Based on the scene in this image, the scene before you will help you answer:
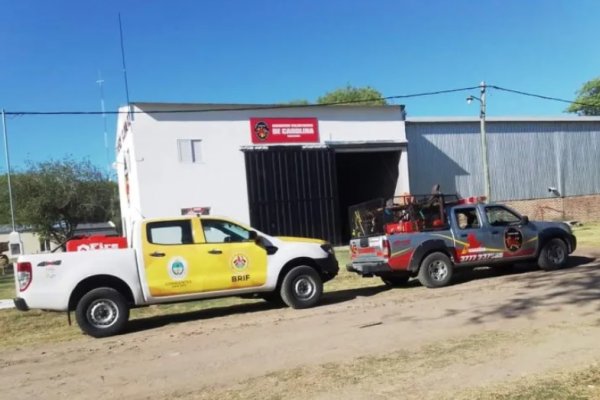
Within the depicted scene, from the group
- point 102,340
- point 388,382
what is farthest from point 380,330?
point 102,340

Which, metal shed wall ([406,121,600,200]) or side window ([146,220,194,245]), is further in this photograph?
metal shed wall ([406,121,600,200])

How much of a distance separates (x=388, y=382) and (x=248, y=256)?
5.35 m

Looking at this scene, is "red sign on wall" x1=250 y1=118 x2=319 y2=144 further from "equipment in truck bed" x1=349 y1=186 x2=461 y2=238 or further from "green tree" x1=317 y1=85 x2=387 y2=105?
"green tree" x1=317 y1=85 x2=387 y2=105

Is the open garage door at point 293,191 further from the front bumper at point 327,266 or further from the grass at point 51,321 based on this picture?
the front bumper at point 327,266

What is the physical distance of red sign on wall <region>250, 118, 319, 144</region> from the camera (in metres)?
28.1

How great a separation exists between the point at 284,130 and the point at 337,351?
71.4ft

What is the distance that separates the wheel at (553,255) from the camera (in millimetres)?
14078

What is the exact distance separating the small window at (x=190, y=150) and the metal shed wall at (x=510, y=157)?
1087 cm

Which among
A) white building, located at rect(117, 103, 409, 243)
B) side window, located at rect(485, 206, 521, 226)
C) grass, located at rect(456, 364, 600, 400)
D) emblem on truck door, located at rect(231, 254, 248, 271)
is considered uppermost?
white building, located at rect(117, 103, 409, 243)

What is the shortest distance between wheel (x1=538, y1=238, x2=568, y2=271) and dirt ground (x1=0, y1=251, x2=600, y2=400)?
2.62m

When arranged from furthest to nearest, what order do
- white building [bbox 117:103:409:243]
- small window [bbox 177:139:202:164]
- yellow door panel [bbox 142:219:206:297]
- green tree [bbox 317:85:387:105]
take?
green tree [bbox 317:85:387:105], small window [bbox 177:139:202:164], white building [bbox 117:103:409:243], yellow door panel [bbox 142:219:206:297]

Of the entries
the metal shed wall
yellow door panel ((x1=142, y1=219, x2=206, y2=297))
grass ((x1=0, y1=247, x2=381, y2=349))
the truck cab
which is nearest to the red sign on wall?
the metal shed wall

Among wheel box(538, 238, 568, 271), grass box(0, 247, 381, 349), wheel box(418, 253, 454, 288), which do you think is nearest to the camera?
grass box(0, 247, 381, 349)

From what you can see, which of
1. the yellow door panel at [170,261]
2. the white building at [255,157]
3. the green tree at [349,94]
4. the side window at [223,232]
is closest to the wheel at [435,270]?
the side window at [223,232]
